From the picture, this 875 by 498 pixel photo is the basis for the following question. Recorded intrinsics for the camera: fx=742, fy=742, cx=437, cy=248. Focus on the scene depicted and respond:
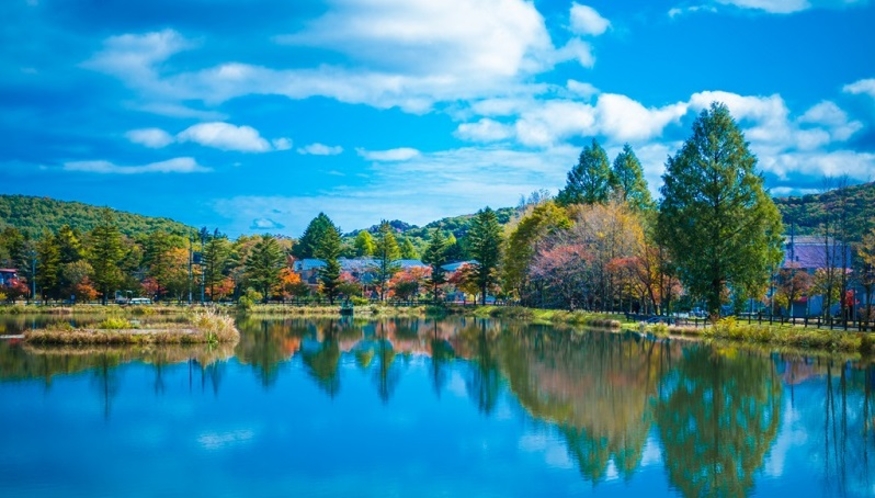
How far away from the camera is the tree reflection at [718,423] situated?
13180 millimetres

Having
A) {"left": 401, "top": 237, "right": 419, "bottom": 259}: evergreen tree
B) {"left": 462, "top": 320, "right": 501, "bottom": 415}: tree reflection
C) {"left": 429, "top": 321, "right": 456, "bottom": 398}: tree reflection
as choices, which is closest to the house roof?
{"left": 429, "top": 321, "right": 456, "bottom": 398}: tree reflection

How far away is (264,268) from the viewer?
6838cm

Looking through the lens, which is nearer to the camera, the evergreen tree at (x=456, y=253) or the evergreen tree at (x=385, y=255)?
the evergreen tree at (x=385, y=255)

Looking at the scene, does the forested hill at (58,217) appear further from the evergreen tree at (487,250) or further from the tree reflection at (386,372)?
the tree reflection at (386,372)

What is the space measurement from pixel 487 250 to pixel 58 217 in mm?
85796

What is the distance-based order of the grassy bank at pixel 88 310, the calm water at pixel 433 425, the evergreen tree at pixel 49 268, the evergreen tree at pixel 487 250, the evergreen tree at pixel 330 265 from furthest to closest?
1. the evergreen tree at pixel 330 265
2. the evergreen tree at pixel 487 250
3. the evergreen tree at pixel 49 268
4. the grassy bank at pixel 88 310
5. the calm water at pixel 433 425

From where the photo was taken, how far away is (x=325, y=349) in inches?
1324

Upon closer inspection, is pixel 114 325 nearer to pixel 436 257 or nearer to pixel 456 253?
pixel 436 257

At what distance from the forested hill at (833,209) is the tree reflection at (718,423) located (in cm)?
1964

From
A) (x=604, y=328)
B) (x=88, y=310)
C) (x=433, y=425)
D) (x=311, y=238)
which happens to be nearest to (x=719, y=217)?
(x=604, y=328)

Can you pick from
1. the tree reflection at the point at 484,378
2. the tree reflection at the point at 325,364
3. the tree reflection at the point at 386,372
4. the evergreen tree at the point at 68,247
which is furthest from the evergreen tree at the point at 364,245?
the tree reflection at the point at 484,378

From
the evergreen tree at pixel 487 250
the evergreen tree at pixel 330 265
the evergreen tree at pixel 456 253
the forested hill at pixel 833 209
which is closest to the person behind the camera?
the forested hill at pixel 833 209

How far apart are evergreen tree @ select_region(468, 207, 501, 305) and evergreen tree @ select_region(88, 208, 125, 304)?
105 feet

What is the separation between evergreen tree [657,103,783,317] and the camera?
3634 cm
